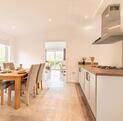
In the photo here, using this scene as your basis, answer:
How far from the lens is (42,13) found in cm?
515

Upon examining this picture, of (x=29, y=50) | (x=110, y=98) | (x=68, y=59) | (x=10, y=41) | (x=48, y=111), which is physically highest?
(x=10, y=41)

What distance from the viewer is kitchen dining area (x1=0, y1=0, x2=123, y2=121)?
7.66 feet

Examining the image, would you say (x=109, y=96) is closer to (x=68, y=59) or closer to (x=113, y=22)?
(x=113, y=22)

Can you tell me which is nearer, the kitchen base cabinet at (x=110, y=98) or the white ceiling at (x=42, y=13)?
the kitchen base cabinet at (x=110, y=98)

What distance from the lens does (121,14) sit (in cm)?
286

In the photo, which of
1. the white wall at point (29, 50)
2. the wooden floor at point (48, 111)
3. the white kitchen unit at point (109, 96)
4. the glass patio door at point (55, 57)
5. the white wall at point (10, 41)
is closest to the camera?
the white kitchen unit at point (109, 96)

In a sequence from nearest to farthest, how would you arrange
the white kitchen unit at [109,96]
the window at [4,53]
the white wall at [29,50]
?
the white kitchen unit at [109,96] < the window at [4,53] < the white wall at [29,50]

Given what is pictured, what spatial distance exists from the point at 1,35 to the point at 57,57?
345 inches

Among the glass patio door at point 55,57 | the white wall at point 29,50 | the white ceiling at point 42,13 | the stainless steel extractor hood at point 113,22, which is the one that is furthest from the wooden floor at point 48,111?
the glass patio door at point 55,57

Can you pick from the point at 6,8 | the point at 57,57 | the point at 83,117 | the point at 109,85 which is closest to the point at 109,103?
the point at 109,85

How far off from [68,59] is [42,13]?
2638 mm

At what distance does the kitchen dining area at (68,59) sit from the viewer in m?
2.34

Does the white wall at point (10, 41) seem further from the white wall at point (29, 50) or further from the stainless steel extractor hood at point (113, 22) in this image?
the stainless steel extractor hood at point (113, 22)

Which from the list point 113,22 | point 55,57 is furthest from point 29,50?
point 55,57
